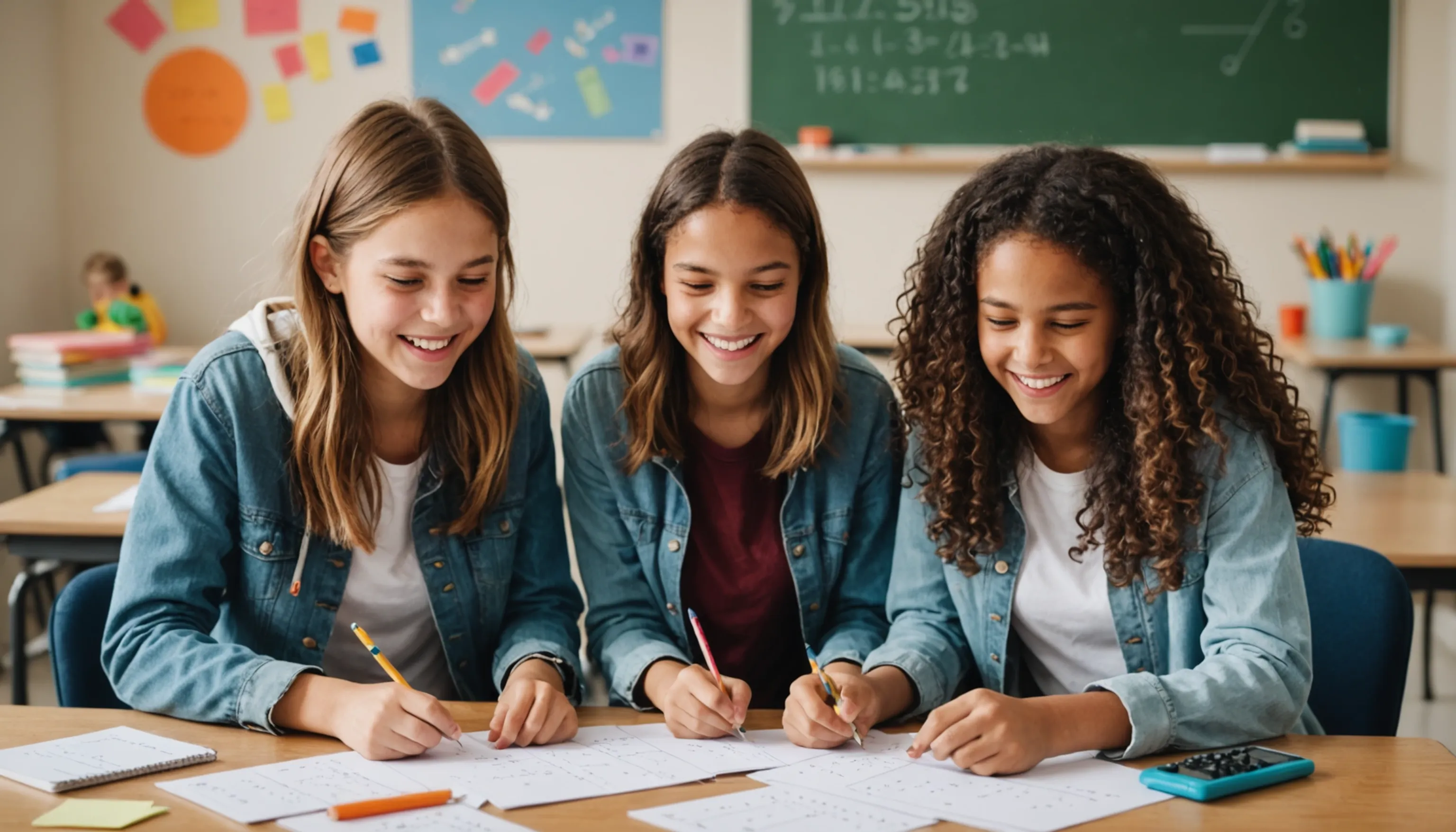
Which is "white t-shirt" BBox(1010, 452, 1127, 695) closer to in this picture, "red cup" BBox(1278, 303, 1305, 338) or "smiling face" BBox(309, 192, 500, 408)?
"smiling face" BBox(309, 192, 500, 408)

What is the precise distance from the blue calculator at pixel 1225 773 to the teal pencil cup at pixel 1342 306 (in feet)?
11.9

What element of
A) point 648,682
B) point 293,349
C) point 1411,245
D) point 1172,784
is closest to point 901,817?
point 1172,784

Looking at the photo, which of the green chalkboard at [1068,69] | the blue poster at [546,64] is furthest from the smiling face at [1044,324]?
the blue poster at [546,64]

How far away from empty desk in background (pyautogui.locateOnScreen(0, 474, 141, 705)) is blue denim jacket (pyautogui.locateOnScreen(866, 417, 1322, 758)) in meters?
1.49

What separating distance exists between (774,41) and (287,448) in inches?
144

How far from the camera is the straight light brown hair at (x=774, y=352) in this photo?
1703 mm

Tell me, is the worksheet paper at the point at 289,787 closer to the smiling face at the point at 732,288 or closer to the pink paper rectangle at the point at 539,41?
the smiling face at the point at 732,288

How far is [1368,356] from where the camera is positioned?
13.2ft

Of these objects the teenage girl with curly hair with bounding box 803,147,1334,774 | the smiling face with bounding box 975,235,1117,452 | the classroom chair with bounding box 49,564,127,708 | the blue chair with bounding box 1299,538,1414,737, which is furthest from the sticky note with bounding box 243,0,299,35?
the blue chair with bounding box 1299,538,1414,737

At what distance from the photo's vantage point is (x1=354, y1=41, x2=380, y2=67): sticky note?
4.97 meters

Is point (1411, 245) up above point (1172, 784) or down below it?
above

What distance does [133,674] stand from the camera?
4.66ft

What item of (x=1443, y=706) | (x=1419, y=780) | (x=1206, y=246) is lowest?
(x=1443, y=706)

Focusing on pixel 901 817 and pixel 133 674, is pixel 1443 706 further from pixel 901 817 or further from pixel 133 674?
pixel 133 674
